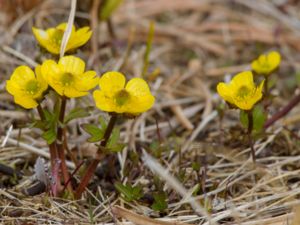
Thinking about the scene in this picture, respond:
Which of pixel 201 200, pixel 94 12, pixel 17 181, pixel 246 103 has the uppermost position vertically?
pixel 94 12

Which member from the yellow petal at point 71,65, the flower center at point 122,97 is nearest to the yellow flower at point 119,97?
the flower center at point 122,97

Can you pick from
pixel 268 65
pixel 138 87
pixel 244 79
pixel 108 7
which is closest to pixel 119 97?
pixel 138 87

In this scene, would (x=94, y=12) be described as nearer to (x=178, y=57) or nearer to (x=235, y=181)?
(x=178, y=57)

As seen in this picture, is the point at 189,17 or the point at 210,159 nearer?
the point at 210,159

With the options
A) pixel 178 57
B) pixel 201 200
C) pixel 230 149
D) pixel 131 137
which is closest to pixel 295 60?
pixel 178 57

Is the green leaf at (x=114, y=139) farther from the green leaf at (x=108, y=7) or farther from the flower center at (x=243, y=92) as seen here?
the green leaf at (x=108, y=7)

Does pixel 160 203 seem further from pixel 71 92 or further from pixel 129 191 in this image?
pixel 71 92

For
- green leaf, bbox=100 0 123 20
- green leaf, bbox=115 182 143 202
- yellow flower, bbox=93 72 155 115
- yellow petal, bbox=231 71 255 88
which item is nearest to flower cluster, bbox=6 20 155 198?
yellow flower, bbox=93 72 155 115

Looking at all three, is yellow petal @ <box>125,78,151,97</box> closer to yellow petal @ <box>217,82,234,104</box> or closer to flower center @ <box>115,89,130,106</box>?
flower center @ <box>115,89,130,106</box>
